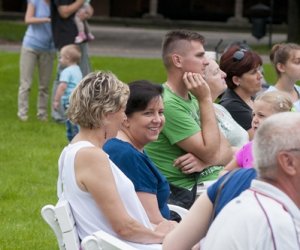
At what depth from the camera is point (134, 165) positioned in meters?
5.33

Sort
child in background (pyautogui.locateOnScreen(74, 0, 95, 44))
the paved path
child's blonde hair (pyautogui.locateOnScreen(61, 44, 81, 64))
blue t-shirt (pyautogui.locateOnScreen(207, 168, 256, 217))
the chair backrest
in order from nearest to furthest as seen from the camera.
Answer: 1. blue t-shirt (pyautogui.locateOnScreen(207, 168, 256, 217))
2. the chair backrest
3. child's blonde hair (pyautogui.locateOnScreen(61, 44, 81, 64))
4. child in background (pyautogui.locateOnScreen(74, 0, 95, 44))
5. the paved path

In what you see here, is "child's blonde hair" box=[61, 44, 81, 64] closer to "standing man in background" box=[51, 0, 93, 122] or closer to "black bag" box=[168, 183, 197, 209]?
"standing man in background" box=[51, 0, 93, 122]

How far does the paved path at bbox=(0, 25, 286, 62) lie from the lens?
27.5 metres

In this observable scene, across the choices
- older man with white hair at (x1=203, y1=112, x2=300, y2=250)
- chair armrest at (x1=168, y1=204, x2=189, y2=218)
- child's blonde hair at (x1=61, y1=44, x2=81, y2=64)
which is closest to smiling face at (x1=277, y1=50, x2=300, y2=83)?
chair armrest at (x1=168, y1=204, x2=189, y2=218)

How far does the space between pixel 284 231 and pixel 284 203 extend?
0.33 feet

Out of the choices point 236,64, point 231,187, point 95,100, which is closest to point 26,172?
point 236,64

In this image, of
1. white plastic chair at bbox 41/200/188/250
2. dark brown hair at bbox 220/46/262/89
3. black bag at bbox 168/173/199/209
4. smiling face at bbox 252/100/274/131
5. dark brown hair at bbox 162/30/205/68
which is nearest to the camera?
white plastic chair at bbox 41/200/188/250

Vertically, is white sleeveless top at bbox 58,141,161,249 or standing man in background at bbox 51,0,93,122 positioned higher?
white sleeveless top at bbox 58,141,161,249

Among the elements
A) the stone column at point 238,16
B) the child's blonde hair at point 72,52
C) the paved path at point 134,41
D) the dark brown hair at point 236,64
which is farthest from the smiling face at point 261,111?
the stone column at point 238,16

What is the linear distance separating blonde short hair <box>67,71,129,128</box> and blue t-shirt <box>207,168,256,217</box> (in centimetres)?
128

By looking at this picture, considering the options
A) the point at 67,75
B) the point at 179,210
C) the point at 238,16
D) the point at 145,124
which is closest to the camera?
the point at 145,124

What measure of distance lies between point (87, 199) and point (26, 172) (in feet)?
18.3

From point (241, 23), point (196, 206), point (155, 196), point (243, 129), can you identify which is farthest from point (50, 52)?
point (241, 23)

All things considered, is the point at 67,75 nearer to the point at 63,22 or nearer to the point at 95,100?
the point at 63,22
